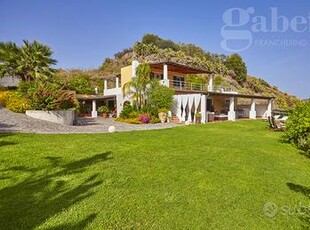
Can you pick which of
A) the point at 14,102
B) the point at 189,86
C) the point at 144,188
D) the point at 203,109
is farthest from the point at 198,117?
the point at 144,188

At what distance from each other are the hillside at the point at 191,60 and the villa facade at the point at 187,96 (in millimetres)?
16219

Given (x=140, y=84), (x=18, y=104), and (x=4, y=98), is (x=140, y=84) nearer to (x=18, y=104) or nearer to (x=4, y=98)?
(x=18, y=104)

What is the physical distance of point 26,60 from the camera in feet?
89.5

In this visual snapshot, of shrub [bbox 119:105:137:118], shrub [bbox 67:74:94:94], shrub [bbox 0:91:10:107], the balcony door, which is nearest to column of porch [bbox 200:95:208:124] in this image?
shrub [bbox 119:105:137:118]

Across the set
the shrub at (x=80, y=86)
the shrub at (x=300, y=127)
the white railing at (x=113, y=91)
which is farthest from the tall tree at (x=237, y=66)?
the shrub at (x=300, y=127)

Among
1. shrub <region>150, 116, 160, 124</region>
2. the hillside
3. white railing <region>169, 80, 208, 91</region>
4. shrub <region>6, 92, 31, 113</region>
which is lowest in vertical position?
shrub <region>150, 116, 160, 124</region>

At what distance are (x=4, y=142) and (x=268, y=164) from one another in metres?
9.34

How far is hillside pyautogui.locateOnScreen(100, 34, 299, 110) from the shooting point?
59.4 metres

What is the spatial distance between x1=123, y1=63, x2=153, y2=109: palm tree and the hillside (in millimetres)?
26010

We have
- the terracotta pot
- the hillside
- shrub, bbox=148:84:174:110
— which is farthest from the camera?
the hillside

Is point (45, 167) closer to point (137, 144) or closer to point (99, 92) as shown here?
point (137, 144)

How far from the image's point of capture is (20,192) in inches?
228

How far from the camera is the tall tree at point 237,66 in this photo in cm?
7225

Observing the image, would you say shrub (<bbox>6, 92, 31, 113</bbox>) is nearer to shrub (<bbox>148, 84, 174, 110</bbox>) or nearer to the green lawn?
the green lawn
